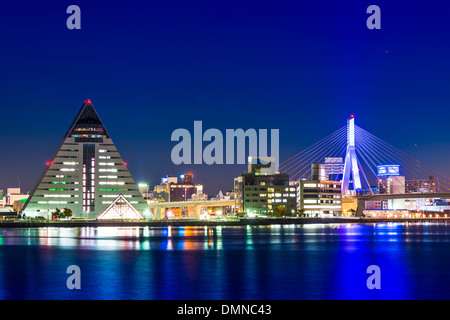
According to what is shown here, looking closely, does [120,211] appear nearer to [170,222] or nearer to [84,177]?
[84,177]

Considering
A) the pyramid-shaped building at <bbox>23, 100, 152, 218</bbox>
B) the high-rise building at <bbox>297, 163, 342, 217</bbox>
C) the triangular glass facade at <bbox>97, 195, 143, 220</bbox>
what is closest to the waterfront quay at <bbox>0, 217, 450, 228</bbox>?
the triangular glass facade at <bbox>97, 195, 143, 220</bbox>

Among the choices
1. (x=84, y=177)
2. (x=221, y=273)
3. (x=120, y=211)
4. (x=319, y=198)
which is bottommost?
(x=120, y=211)

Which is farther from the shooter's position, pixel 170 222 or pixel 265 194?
pixel 265 194

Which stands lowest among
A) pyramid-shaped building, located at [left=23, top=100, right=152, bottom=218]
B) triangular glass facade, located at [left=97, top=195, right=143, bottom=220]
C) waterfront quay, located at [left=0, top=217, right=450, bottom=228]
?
waterfront quay, located at [left=0, top=217, right=450, bottom=228]

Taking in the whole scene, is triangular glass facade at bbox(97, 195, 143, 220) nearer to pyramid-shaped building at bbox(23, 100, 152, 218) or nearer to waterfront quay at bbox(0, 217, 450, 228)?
pyramid-shaped building at bbox(23, 100, 152, 218)

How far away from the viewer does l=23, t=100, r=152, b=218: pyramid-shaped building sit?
132375 mm

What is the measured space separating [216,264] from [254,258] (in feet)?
20.3

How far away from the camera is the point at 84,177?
438 ft

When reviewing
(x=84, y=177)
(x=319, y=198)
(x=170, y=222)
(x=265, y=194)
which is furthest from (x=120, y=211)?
(x=319, y=198)

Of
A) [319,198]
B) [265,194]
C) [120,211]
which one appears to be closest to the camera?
[120,211]

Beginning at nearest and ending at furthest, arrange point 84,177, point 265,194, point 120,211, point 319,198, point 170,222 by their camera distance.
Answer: point 84,177
point 120,211
point 170,222
point 265,194
point 319,198
